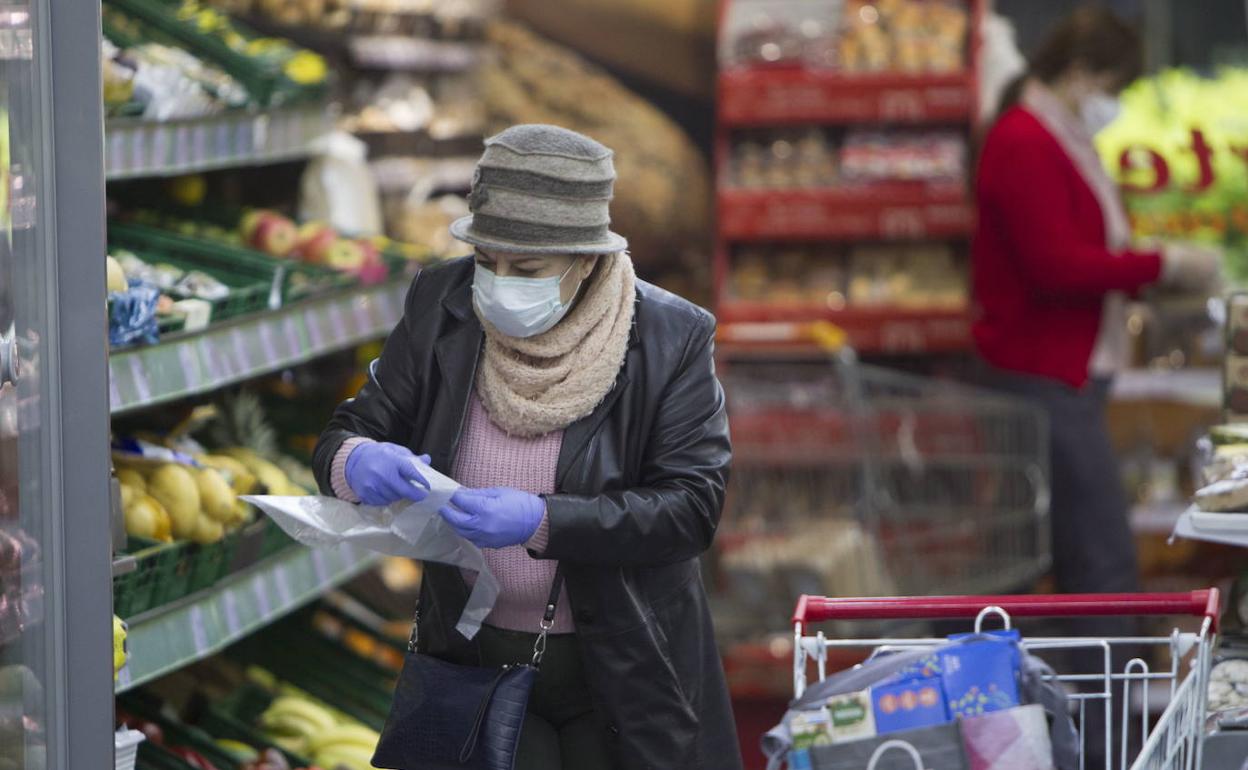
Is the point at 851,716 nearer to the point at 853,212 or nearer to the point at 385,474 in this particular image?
the point at 385,474

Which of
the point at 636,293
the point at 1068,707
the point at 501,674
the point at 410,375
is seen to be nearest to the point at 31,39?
the point at 410,375

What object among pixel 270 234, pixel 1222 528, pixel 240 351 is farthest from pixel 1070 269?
pixel 240 351

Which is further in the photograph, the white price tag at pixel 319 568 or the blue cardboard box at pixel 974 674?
the white price tag at pixel 319 568

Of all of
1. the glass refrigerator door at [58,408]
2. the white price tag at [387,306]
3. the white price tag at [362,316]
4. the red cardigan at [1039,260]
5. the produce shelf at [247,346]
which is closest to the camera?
the glass refrigerator door at [58,408]

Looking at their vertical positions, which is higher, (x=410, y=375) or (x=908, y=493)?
(x=410, y=375)

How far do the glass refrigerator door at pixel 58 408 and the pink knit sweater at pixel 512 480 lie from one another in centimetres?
38

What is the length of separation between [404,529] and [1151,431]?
4225mm

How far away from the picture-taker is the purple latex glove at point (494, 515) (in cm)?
263

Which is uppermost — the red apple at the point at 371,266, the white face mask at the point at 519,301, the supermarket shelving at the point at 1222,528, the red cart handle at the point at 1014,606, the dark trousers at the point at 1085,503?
the white face mask at the point at 519,301

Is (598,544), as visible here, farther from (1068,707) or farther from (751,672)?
(751,672)

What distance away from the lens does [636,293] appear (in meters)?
2.94

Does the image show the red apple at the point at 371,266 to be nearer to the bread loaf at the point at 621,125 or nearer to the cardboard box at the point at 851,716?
the cardboard box at the point at 851,716

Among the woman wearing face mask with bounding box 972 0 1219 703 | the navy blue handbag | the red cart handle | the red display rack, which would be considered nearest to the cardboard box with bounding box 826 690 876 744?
the red cart handle

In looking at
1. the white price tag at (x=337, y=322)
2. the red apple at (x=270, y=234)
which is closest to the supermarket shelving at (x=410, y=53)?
the red apple at (x=270, y=234)
